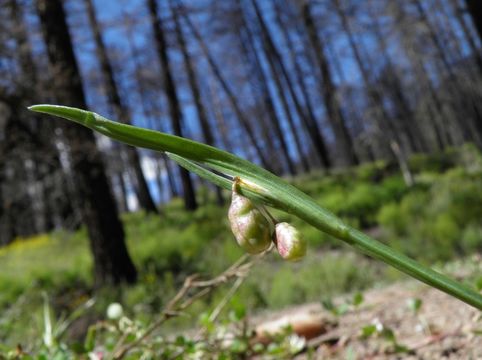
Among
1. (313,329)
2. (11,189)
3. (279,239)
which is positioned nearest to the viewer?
(279,239)

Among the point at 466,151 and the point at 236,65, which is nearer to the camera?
the point at 466,151

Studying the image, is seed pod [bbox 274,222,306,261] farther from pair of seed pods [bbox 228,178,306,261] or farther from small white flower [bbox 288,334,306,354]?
small white flower [bbox 288,334,306,354]

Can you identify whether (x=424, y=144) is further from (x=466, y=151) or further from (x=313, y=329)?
(x=313, y=329)

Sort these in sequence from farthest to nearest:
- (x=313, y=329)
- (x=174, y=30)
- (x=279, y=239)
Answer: (x=174, y=30) < (x=313, y=329) < (x=279, y=239)

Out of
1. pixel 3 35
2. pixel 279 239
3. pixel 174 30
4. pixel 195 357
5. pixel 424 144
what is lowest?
pixel 424 144

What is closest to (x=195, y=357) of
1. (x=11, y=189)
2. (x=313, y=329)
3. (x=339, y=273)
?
(x=313, y=329)

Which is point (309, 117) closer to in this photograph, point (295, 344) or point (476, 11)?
point (476, 11)

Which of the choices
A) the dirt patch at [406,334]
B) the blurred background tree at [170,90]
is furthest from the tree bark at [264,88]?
the dirt patch at [406,334]
